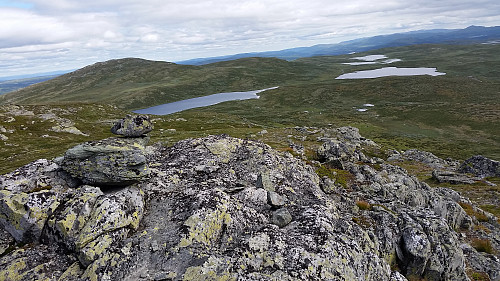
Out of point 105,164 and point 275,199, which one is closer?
point 105,164

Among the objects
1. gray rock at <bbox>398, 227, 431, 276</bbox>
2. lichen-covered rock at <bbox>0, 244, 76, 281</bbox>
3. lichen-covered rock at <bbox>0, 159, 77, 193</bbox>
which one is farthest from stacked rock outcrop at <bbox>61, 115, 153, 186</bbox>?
gray rock at <bbox>398, 227, 431, 276</bbox>

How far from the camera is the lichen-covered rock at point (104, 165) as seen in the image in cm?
1578

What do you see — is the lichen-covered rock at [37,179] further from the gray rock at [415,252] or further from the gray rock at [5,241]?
the gray rock at [415,252]

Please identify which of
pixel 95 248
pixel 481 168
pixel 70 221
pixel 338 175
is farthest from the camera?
pixel 481 168

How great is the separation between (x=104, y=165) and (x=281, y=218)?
1129cm

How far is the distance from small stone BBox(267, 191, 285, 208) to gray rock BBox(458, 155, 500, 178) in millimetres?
54199

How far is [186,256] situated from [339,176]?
20018 mm

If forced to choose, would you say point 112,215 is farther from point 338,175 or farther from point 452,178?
point 452,178

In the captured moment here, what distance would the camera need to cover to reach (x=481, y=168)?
52281 millimetres

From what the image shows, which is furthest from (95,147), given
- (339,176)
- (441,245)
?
(441,245)

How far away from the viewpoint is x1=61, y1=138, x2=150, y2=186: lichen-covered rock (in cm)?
1578

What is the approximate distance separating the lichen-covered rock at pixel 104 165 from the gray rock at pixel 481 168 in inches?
2459

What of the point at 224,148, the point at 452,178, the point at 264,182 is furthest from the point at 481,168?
the point at 224,148

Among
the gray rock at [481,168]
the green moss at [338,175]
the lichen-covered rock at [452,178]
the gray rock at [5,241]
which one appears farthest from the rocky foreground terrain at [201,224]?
the gray rock at [481,168]
